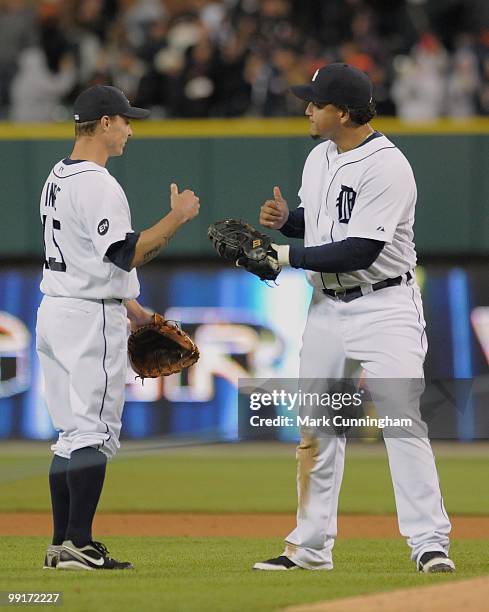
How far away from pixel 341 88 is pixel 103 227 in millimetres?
1075

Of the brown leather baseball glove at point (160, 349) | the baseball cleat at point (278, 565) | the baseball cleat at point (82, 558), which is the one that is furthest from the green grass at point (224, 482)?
the baseball cleat at point (82, 558)

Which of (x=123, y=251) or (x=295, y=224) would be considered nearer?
(x=123, y=251)

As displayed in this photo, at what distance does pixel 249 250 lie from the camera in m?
5.21

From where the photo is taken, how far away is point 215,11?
13.2 m

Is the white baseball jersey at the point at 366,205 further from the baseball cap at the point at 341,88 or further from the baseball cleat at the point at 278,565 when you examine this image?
the baseball cleat at the point at 278,565

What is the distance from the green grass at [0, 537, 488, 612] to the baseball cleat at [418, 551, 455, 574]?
0.15 ft

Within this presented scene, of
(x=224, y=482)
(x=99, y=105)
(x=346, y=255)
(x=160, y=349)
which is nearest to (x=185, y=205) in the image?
(x=99, y=105)

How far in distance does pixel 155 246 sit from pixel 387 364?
0.99 metres

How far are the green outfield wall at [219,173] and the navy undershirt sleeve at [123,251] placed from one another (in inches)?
277

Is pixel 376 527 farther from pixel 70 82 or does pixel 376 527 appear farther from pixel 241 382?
pixel 70 82

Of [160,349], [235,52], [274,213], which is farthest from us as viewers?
[235,52]

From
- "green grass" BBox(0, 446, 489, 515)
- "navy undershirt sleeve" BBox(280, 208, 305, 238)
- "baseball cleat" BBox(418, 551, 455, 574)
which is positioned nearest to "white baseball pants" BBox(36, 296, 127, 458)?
"navy undershirt sleeve" BBox(280, 208, 305, 238)

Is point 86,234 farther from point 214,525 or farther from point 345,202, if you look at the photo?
point 214,525

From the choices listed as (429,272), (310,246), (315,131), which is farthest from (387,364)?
(429,272)
